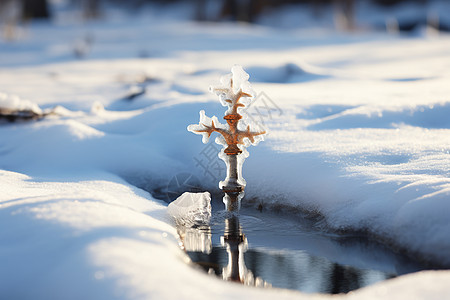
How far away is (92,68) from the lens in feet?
30.0

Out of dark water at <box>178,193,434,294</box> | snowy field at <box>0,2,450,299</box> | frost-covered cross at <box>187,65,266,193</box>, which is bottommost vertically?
dark water at <box>178,193,434,294</box>

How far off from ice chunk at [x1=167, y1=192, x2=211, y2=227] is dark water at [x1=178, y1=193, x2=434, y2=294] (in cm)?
6

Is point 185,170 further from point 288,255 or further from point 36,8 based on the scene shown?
point 36,8

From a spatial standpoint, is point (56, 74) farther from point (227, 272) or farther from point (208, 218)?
point (227, 272)

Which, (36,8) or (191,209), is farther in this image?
(36,8)

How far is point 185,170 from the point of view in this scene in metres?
3.85

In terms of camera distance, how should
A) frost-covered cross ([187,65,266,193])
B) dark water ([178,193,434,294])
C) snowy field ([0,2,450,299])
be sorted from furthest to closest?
frost-covered cross ([187,65,266,193]), dark water ([178,193,434,294]), snowy field ([0,2,450,299])

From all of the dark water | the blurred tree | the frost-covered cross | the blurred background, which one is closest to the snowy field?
the dark water

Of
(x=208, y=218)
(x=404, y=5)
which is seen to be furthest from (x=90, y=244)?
(x=404, y=5)

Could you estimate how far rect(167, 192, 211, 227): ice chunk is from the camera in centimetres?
294

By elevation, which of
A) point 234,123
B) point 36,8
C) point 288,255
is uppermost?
point 36,8

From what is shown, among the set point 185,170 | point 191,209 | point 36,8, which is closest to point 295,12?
point 36,8

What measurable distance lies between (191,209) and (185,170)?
862mm

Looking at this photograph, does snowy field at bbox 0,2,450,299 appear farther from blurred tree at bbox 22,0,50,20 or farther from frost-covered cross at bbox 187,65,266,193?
blurred tree at bbox 22,0,50,20
